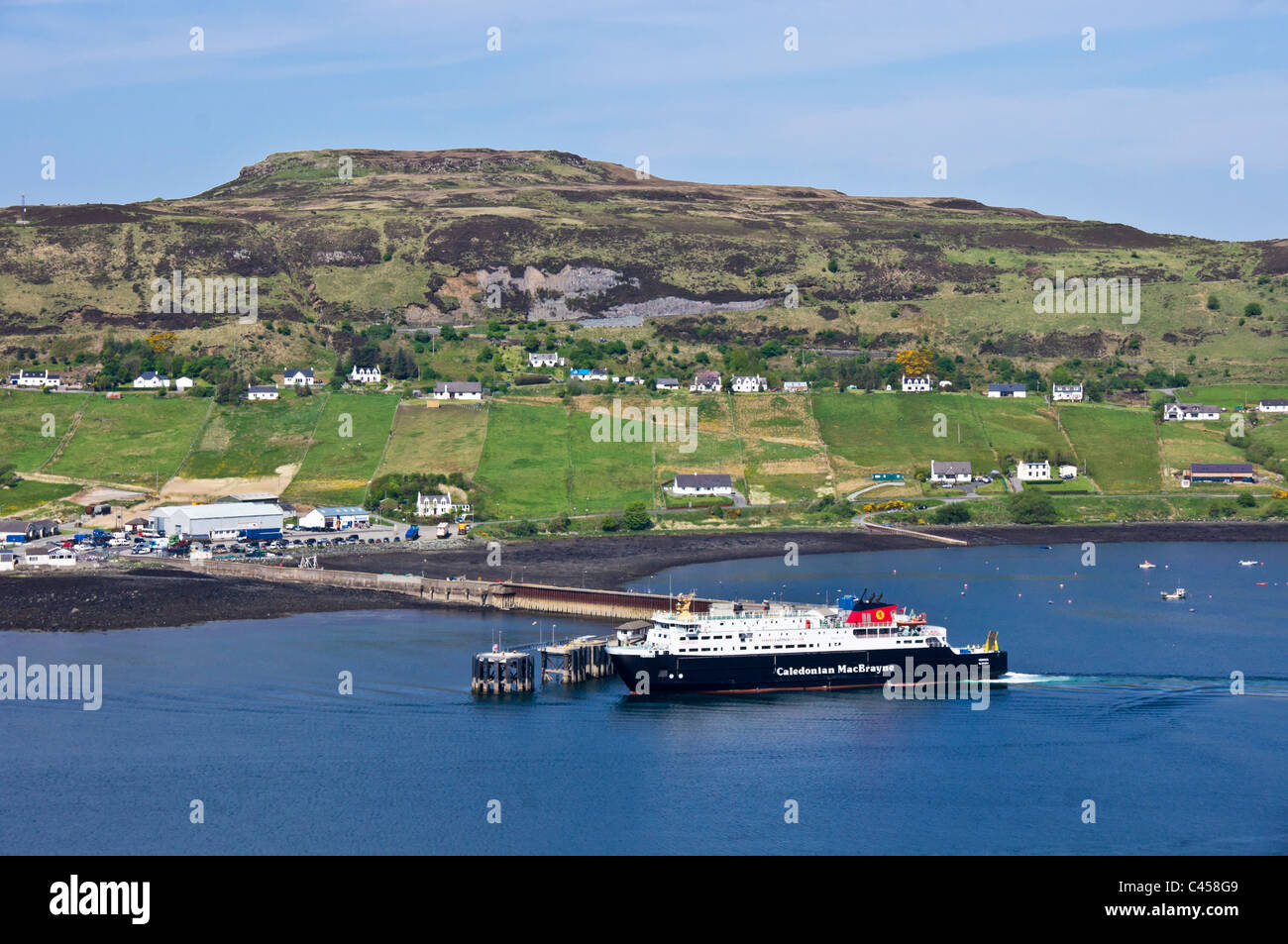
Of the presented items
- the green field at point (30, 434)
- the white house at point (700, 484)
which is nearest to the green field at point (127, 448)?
the green field at point (30, 434)

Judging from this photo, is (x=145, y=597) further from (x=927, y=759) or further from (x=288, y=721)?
(x=927, y=759)

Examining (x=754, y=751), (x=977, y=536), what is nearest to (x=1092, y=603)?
(x=977, y=536)

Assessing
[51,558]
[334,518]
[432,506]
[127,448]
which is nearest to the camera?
[51,558]

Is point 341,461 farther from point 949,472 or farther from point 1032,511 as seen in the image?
point 1032,511

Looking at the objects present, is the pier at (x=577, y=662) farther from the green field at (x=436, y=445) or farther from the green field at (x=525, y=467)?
the green field at (x=436, y=445)

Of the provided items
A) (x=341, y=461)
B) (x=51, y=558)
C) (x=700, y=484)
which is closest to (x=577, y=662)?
(x=51, y=558)

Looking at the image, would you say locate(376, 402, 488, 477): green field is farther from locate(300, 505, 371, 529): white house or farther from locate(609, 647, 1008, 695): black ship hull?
locate(609, 647, 1008, 695): black ship hull

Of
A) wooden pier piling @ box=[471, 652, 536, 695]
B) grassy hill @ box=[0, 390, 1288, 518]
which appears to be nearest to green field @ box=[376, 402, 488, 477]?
grassy hill @ box=[0, 390, 1288, 518]
